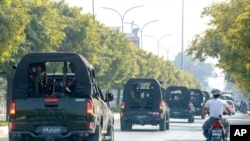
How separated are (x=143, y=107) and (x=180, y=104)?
19.1 meters

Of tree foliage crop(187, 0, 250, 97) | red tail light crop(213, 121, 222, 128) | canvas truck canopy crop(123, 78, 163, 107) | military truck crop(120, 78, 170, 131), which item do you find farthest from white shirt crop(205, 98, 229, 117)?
tree foliage crop(187, 0, 250, 97)

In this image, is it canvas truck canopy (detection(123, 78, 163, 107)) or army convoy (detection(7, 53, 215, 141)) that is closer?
army convoy (detection(7, 53, 215, 141))

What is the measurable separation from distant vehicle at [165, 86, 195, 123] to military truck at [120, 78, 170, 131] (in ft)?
55.8

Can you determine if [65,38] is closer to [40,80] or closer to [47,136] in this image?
[40,80]

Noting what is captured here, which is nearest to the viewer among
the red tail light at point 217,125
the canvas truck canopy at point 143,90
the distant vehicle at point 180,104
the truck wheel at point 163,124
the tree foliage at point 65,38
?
the red tail light at point 217,125

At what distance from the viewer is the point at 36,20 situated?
50406 mm

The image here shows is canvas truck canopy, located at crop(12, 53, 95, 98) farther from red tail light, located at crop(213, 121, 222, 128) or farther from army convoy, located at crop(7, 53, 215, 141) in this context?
red tail light, located at crop(213, 121, 222, 128)

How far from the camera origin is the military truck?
4609 cm

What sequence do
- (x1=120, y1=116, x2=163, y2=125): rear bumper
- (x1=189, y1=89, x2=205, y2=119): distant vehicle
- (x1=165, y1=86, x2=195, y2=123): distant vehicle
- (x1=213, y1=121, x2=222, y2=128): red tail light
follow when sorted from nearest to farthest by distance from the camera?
(x1=213, y1=121, x2=222, y2=128): red tail light
(x1=120, y1=116, x2=163, y2=125): rear bumper
(x1=165, y1=86, x2=195, y2=123): distant vehicle
(x1=189, y1=89, x2=205, y2=119): distant vehicle

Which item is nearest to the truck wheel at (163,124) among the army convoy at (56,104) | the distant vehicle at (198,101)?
the army convoy at (56,104)

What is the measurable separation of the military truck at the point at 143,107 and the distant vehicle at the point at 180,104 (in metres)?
17.0

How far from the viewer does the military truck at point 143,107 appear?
4609 centimetres

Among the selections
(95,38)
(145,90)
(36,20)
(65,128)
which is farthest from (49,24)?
(65,128)

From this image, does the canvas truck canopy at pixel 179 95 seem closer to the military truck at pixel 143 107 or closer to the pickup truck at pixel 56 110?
the military truck at pixel 143 107
